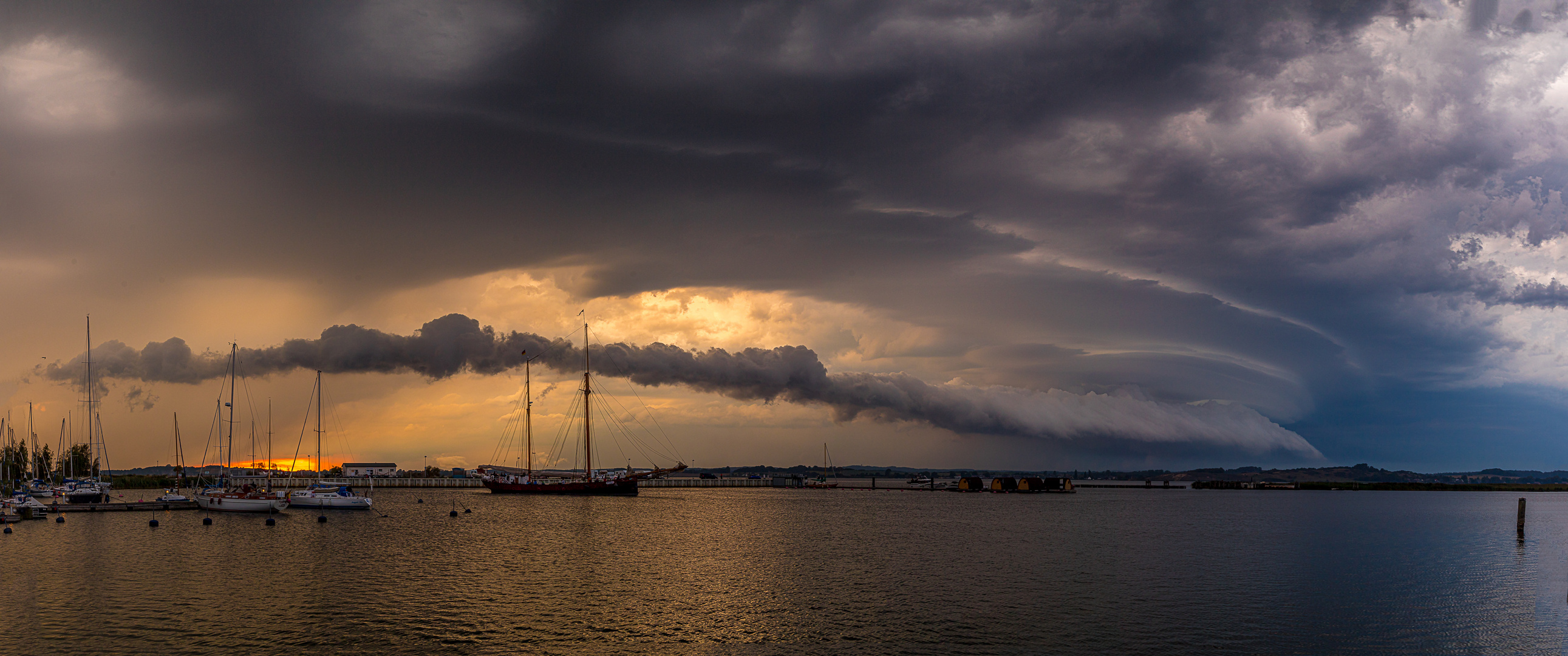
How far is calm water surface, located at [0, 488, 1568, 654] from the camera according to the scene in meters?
35.9

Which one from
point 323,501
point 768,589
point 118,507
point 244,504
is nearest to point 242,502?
point 244,504

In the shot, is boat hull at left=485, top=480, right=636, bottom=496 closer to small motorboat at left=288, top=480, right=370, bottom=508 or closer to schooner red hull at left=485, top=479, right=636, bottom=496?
schooner red hull at left=485, top=479, right=636, bottom=496

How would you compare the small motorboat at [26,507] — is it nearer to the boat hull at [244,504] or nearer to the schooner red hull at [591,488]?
the boat hull at [244,504]

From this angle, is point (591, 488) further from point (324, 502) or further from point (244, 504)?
point (244, 504)

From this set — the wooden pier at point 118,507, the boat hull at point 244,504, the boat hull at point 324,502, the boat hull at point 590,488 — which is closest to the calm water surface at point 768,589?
the wooden pier at point 118,507

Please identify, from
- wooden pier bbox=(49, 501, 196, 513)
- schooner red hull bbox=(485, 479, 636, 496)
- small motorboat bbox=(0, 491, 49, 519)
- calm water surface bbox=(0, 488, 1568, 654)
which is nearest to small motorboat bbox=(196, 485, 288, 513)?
wooden pier bbox=(49, 501, 196, 513)

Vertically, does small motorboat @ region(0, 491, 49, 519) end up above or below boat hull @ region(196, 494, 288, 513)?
above

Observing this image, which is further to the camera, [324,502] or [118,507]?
A: [324,502]

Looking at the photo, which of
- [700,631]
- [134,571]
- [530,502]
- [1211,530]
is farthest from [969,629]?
[530,502]

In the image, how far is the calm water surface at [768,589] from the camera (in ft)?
118

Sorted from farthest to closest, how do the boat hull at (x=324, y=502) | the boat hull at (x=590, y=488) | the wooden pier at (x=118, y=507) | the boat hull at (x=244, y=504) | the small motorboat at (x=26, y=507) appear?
the boat hull at (x=590, y=488) → the boat hull at (x=324, y=502) → the boat hull at (x=244, y=504) → the wooden pier at (x=118, y=507) → the small motorboat at (x=26, y=507)

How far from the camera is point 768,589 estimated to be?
162ft

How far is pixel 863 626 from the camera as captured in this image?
38656 mm

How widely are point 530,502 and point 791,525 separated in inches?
2732
